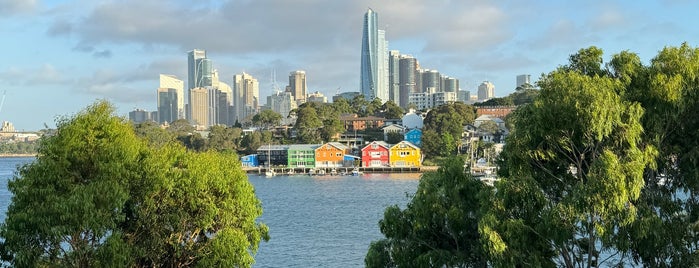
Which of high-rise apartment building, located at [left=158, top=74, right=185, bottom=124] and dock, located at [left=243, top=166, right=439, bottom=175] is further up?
high-rise apartment building, located at [left=158, top=74, right=185, bottom=124]

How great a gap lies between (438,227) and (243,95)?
151m

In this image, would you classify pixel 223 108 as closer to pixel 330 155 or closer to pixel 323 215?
pixel 330 155

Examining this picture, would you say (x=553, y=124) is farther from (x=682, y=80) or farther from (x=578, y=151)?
(x=682, y=80)

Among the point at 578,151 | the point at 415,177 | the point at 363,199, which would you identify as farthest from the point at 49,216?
the point at 415,177

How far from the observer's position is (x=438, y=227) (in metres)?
7.68

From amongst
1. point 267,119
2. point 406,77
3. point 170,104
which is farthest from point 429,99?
point 170,104

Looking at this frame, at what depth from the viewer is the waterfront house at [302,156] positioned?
54469 millimetres

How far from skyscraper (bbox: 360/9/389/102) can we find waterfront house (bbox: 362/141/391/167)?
5945 cm

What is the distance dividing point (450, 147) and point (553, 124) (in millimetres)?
44511

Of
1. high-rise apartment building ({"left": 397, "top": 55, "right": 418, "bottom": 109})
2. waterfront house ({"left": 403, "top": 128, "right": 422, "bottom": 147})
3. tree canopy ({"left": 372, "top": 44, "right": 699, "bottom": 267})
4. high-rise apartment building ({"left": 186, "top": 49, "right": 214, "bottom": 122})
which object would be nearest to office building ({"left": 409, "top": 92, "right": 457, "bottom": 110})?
high-rise apartment building ({"left": 397, "top": 55, "right": 418, "bottom": 109})

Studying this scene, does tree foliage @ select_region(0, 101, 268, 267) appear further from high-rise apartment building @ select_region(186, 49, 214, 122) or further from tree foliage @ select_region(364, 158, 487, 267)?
high-rise apartment building @ select_region(186, 49, 214, 122)

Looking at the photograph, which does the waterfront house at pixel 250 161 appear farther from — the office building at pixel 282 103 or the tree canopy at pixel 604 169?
the office building at pixel 282 103

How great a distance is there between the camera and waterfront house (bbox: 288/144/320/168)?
179 feet

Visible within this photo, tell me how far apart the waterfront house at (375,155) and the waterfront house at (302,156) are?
154 inches
